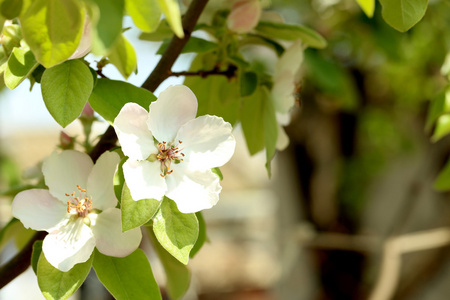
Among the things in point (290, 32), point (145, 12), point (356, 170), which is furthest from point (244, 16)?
point (356, 170)

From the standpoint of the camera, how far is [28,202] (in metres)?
0.51

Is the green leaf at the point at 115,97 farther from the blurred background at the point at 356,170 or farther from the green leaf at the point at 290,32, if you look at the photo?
the blurred background at the point at 356,170

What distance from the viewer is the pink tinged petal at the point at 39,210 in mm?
500

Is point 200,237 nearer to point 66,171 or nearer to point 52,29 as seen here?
point 66,171

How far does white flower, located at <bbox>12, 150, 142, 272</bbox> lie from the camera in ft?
1.59

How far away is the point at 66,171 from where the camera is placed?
0.54 m

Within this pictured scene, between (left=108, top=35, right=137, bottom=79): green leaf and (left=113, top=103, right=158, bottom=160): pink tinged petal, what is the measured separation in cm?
8

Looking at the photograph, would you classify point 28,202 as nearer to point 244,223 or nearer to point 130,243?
point 130,243

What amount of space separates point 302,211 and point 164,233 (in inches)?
62.5

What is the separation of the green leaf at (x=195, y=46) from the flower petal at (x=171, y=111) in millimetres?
120

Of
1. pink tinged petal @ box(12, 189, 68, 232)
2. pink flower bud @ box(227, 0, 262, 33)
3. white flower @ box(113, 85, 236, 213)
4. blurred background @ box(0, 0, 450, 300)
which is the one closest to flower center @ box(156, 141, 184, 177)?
white flower @ box(113, 85, 236, 213)

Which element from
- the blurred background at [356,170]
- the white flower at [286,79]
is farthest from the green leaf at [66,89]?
the blurred background at [356,170]

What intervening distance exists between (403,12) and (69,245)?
1.14ft

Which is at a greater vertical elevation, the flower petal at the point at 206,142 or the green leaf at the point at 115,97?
the green leaf at the point at 115,97
